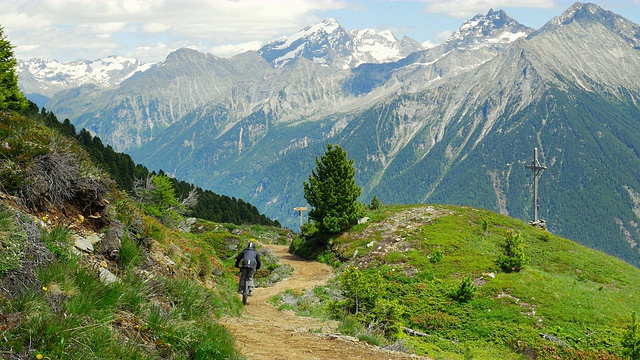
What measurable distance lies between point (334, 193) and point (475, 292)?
17298mm

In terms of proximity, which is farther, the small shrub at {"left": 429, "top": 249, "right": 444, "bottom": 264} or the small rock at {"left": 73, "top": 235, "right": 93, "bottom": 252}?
the small shrub at {"left": 429, "top": 249, "right": 444, "bottom": 264}

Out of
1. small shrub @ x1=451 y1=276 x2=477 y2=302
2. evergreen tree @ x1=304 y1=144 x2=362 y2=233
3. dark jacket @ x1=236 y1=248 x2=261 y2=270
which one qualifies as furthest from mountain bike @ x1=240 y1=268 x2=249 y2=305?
evergreen tree @ x1=304 y1=144 x2=362 y2=233

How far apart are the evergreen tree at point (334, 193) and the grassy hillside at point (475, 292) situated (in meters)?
1.40

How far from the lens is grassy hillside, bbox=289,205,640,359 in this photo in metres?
20.3

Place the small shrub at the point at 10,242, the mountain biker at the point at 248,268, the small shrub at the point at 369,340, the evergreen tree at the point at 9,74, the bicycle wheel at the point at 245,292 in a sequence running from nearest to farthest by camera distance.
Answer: the small shrub at the point at 10,242
the small shrub at the point at 369,340
the bicycle wheel at the point at 245,292
the mountain biker at the point at 248,268
the evergreen tree at the point at 9,74

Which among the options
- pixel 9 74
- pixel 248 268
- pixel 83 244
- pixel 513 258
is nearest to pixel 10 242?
pixel 83 244

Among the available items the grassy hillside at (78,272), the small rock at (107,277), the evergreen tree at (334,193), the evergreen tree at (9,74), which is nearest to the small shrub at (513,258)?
the evergreen tree at (334,193)

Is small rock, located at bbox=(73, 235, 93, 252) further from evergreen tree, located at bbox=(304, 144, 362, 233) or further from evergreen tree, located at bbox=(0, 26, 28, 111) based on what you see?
evergreen tree, located at bbox=(0, 26, 28, 111)

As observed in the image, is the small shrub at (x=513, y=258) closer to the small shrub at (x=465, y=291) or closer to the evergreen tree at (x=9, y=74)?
the small shrub at (x=465, y=291)

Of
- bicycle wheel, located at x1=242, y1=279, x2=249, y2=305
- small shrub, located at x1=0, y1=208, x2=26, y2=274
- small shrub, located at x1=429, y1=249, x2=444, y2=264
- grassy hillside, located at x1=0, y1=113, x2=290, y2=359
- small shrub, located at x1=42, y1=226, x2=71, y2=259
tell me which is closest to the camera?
grassy hillside, located at x1=0, y1=113, x2=290, y2=359

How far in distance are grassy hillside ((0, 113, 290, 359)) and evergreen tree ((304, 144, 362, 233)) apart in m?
25.5

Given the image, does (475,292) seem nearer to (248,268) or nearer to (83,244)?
(248,268)

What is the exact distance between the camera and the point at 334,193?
133ft

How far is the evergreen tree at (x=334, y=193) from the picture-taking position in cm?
4022
